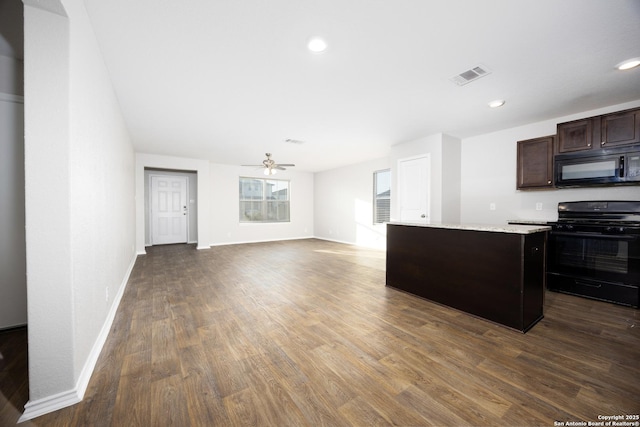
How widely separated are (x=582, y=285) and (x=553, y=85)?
2.51 metres

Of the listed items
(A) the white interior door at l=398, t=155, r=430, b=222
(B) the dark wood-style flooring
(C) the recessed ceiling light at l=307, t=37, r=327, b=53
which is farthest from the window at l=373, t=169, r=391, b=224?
(C) the recessed ceiling light at l=307, t=37, r=327, b=53

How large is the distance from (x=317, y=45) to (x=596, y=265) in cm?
415

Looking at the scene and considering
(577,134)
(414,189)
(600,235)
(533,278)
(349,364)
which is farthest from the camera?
(414,189)

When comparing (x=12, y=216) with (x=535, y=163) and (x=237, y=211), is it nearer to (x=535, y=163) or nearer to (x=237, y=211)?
(x=237, y=211)

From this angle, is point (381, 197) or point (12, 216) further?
point (381, 197)

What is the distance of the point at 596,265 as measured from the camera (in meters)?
3.07

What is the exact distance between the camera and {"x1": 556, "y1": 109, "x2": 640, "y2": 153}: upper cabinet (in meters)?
2.98

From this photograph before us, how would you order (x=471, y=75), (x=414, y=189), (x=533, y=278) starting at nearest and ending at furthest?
(x=533, y=278) < (x=471, y=75) < (x=414, y=189)

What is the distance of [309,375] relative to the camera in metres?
1.68

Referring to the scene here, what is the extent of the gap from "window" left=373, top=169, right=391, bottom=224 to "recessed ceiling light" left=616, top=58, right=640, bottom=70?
14.6 feet

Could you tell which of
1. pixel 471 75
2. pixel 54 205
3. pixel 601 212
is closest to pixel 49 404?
pixel 54 205

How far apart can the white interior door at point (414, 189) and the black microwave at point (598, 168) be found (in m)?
1.86

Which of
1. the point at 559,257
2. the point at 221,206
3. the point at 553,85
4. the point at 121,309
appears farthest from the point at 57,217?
the point at 221,206

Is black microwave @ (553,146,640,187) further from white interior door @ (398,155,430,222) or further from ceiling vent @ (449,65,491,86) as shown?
ceiling vent @ (449,65,491,86)
